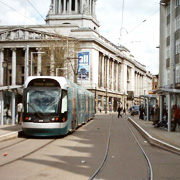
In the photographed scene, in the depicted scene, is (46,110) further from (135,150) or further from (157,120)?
(157,120)

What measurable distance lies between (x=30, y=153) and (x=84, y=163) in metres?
2.66

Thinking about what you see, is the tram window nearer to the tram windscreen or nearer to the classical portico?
the tram windscreen

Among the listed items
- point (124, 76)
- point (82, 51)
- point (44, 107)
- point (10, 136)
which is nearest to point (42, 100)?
point (44, 107)

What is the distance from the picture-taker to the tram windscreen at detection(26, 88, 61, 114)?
705 inches

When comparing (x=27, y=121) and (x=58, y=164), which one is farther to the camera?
(x=27, y=121)

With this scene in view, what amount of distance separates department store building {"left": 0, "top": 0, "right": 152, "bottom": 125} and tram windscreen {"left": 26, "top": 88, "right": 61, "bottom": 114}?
4909cm

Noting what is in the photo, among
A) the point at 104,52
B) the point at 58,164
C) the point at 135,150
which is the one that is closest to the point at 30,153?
the point at 58,164

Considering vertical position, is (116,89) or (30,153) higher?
(116,89)

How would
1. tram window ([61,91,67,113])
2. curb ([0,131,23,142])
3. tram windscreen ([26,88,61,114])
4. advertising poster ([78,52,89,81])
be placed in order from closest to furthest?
curb ([0,131,23,142]) → tram windscreen ([26,88,61,114]) → tram window ([61,91,67,113]) → advertising poster ([78,52,89,81])

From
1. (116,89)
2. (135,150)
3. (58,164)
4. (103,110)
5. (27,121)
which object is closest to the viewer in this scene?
(58,164)

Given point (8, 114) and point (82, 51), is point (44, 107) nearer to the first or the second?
point (8, 114)

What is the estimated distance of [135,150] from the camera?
47.7 ft

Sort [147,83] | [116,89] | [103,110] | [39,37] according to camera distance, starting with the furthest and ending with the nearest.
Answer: [147,83], [116,89], [103,110], [39,37]

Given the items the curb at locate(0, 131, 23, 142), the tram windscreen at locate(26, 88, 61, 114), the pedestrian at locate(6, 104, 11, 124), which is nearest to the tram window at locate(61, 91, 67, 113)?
the tram windscreen at locate(26, 88, 61, 114)
